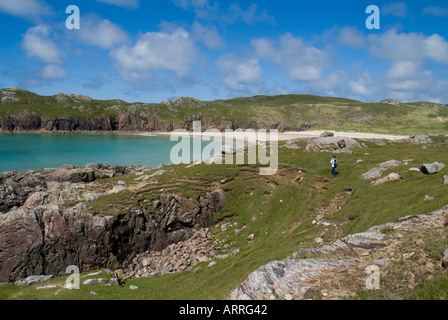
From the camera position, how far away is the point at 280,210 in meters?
33.8

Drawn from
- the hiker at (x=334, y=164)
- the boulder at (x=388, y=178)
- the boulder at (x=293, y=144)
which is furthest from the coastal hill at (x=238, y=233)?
the boulder at (x=293, y=144)

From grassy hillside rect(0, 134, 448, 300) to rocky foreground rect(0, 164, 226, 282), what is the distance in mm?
1807

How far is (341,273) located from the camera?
14.1 metres

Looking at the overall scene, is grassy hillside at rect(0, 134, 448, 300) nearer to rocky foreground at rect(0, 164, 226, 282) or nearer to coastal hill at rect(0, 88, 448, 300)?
coastal hill at rect(0, 88, 448, 300)

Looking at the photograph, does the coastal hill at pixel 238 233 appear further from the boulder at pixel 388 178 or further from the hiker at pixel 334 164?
the hiker at pixel 334 164

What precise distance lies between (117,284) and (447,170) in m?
36.4

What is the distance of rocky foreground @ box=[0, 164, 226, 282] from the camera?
28.5 metres

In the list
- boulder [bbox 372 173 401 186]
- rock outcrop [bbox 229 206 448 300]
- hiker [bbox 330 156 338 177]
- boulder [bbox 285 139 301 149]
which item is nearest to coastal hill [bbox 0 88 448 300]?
rock outcrop [bbox 229 206 448 300]

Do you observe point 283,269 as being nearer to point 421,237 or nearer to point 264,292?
point 264,292

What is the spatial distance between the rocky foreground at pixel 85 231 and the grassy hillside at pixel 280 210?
1.81 meters

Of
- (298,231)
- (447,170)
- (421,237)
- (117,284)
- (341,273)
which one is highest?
(447,170)

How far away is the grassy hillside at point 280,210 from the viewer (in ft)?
62.7
